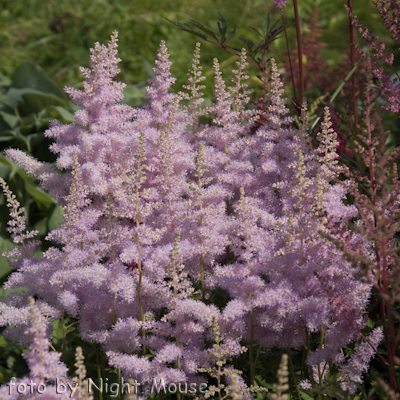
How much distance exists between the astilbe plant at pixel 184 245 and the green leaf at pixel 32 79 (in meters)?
2.73

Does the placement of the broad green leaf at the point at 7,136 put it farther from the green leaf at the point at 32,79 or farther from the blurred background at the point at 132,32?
the blurred background at the point at 132,32

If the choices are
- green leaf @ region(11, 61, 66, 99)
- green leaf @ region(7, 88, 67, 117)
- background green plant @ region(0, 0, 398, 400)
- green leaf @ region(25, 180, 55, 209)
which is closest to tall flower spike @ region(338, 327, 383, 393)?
green leaf @ region(25, 180, 55, 209)

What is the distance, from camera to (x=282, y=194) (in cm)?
178

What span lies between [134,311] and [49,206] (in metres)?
1.94

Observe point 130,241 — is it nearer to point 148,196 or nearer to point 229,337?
point 148,196

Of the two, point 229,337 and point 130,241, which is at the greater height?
point 130,241

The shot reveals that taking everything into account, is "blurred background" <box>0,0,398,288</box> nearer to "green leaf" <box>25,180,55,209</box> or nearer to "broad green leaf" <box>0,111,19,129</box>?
"broad green leaf" <box>0,111,19,129</box>

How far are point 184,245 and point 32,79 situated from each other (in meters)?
3.32

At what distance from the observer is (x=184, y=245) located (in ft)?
5.32

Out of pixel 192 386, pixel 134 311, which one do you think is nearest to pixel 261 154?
pixel 134 311

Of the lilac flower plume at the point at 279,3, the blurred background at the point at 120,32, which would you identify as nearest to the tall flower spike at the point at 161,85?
the lilac flower plume at the point at 279,3

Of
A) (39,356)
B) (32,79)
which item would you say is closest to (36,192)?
(32,79)

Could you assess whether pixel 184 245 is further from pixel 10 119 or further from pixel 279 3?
pixel 10 119

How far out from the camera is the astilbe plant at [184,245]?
152 centimetres
